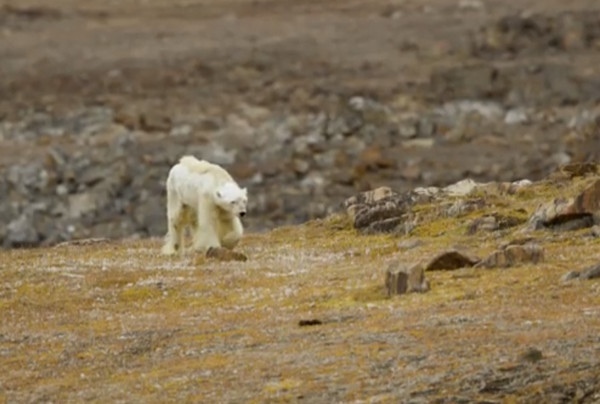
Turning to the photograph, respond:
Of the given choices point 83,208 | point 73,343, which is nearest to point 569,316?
point 73,343

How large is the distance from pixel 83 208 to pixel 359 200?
77.0 ft

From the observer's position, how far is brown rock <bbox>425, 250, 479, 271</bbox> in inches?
935

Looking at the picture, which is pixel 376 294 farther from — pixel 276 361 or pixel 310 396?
pixel 310 396

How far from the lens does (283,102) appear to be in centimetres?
6519

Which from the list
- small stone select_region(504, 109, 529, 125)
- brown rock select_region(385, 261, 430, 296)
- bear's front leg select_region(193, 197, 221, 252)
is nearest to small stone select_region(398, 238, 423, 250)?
bear's front leg select_region(193, 197, 221, 252)

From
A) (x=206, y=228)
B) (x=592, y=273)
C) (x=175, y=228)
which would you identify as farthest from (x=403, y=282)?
(x=175, y=228)

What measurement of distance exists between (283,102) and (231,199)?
123 ft

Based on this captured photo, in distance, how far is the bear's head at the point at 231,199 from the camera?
27.8 meters

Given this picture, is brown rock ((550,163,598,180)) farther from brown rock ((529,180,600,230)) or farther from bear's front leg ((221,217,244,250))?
bear's front leg ((221,217,244,250))

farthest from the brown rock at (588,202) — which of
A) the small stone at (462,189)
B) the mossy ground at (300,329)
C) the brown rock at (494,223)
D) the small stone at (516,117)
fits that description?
the small stone at (516,117)

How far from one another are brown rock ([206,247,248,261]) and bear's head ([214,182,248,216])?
0.79m

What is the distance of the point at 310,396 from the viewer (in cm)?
1742

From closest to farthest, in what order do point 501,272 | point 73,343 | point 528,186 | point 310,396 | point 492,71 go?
point 310,396, point 73,343, point 501,272, point 528,186, point 492,71

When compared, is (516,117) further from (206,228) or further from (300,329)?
(300,329)
